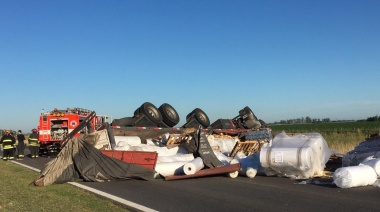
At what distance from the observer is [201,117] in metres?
21.5

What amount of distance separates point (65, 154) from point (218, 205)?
5822 millimetres

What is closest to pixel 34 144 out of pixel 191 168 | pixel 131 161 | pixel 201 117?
pixel 201 117

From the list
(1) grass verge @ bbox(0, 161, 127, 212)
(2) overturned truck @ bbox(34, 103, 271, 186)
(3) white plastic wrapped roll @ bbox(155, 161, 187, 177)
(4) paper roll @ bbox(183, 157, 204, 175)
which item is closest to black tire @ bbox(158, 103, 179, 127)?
(2) overturned truck @ bbox(34, 103, 271, 186)

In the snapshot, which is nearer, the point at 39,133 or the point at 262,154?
the point at 262,154

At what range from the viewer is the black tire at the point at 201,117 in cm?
2108

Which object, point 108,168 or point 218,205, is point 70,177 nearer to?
point 108,168

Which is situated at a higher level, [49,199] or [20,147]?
[20,147]

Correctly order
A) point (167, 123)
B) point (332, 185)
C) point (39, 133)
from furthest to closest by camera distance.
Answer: point (39, 133), point (167, 123), point (332, 185)

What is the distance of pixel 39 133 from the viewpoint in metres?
21.6

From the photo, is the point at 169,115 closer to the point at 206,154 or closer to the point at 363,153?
the point at 206,154

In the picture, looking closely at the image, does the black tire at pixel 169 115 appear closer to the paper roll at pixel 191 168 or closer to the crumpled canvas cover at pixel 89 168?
the crumpled canvas cover at pixel 89 168

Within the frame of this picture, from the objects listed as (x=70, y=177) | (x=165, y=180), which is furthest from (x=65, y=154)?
(x=165, y=180)

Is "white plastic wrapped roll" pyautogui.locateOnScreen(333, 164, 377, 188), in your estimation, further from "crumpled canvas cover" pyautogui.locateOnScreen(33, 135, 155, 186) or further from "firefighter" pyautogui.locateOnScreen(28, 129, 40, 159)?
"firefighter" pyautogui.locateOnScreen(28, 129, 40, 159)

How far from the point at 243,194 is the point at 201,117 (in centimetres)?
1340
